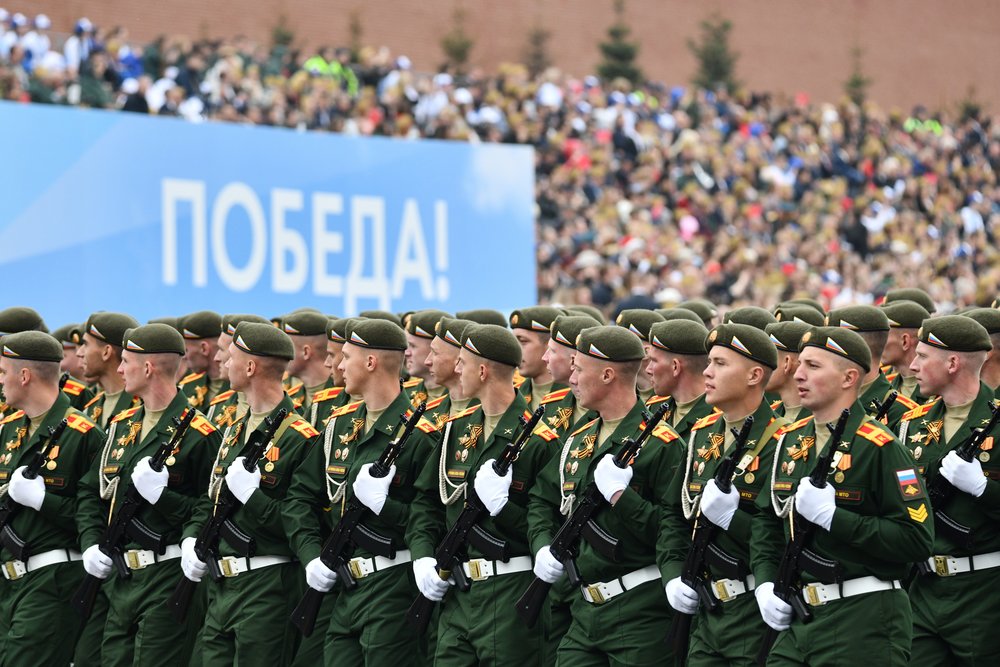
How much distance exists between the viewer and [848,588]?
203 inches

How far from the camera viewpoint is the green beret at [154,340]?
7.50 metres

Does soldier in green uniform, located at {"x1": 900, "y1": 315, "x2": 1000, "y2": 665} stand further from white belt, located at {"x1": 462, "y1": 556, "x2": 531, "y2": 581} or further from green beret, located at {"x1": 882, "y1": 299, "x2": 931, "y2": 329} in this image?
white belt, located at {"x1": 462, "y1": 556, "x2": 531, "y2": 581}

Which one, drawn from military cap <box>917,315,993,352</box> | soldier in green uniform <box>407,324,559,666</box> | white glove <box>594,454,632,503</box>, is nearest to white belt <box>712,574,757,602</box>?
white glove <box>594,454,632,503</box>

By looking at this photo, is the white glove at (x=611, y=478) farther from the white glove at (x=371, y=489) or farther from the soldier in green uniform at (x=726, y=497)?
the white glove at (x=371, y=489)

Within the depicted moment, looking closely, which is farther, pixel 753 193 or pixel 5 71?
pixel 753 193

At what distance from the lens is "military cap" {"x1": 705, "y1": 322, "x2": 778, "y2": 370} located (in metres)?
5.84

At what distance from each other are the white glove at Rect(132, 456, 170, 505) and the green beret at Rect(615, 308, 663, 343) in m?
2.41

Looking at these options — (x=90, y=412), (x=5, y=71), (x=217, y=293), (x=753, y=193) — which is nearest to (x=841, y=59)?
(x=753, y=193)

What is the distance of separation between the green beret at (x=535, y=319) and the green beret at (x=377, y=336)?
137 cm

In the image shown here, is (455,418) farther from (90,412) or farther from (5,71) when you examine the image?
(5,71)

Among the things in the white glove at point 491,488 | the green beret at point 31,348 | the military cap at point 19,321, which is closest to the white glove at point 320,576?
the white glove at point 491,488

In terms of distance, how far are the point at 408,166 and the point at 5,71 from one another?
567 cm

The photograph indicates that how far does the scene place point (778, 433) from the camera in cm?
563

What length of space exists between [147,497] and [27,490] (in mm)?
661
